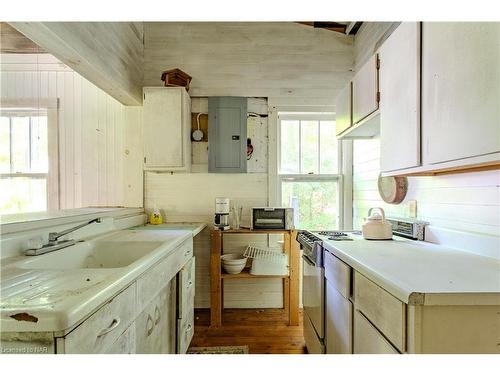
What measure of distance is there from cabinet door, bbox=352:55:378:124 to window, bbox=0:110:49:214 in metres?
3.14

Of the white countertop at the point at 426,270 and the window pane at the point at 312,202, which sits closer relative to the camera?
the white countertop at the point at 426,270

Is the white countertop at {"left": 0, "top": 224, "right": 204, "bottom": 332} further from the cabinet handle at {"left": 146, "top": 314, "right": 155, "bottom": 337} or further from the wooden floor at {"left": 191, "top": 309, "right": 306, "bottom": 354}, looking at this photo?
the wooden floor at {"left": 191, "top": 309, "right": 306, "bottom": 354}

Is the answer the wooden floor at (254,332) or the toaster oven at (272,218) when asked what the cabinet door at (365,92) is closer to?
the toaster oven at (272,218)

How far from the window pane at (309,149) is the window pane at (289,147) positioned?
2.6 inches

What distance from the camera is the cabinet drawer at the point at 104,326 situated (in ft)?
2.29

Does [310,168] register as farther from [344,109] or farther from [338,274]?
[338,274]

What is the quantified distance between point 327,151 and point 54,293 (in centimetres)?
267

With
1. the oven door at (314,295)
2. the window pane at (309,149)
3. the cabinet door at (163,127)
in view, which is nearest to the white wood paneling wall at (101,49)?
the cabinet door at (163,127)

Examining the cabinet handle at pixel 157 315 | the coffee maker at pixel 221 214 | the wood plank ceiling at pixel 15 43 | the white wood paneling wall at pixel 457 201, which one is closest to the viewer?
the white wood paneling wall at pixel 457 201

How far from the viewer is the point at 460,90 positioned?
106 centimetres

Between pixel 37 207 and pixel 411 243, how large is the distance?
11.6 ft

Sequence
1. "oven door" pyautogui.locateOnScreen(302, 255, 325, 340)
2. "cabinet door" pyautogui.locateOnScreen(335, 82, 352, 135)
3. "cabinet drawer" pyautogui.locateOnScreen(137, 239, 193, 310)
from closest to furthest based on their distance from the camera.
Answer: "cabinet drawer" pyautogui.locateOnScreen(137, 239, 193, 310) < "oven door" pyautogui.locateOnScreen(302, 255, 325, 340) < "cabinet door" pyautogui.locateOnScreen(335, 82, 352, 135)

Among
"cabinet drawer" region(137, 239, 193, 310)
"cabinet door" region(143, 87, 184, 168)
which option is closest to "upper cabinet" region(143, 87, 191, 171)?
"cabinet door" region(143, 87, 184, 168)

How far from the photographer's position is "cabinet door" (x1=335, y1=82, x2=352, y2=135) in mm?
2137
